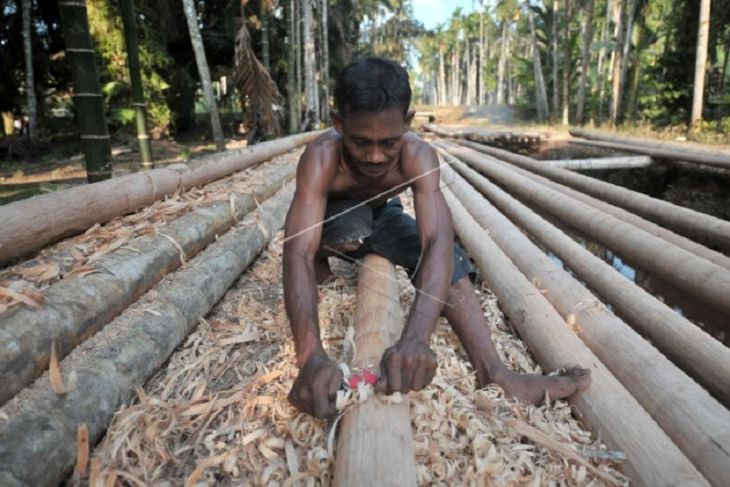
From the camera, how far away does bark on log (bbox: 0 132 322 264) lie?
189 cm

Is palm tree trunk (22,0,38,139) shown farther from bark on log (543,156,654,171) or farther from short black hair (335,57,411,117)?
short black hair (335,57,411,117)

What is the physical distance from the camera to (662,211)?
13.2ft

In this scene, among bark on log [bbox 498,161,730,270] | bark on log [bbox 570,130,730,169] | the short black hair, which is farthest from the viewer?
bark on log [bbox 570,130,730,169]

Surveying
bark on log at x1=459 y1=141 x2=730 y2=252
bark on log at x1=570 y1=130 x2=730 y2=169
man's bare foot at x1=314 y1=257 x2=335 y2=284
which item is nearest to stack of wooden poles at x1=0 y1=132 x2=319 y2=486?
man's bare foot at x1=314 y1=257 x2=335 y2=284

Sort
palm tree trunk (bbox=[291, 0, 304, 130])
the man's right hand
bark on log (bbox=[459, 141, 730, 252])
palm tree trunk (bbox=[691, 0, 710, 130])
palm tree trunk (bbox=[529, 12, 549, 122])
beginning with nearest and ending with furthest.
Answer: the man's right hand, bark on log (bbox=[459, 141, 730, 252]), palm tree trunk (bbox=[691, 0, 710, 130]), palm tree trunk (bbox=[291, 0, 304, 130]), palm tree trunk (bbox=[529, 12, 549, 122])

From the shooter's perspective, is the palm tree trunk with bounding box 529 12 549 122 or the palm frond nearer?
the palm frond

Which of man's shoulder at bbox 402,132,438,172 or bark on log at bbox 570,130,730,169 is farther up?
man's shoulder at bbox 402,132,438,172

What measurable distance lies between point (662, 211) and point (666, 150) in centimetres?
338

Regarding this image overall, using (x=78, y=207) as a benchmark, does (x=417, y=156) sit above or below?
above

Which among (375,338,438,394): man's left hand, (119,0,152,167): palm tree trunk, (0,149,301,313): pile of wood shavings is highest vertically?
(119,0,152,167): palm tree trunk

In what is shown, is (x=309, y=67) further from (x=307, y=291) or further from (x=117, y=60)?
(x=307, y=291)

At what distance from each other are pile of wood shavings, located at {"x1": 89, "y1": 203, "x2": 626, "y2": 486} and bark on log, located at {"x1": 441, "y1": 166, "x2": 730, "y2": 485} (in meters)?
0.22

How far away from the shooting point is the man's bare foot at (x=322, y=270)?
2.47 metres

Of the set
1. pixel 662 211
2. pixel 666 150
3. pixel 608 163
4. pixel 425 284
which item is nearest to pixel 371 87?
pixel 425 284
